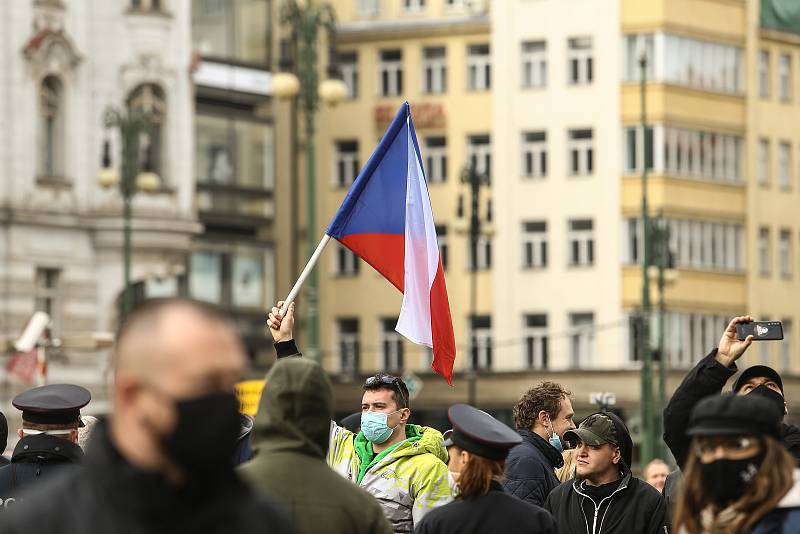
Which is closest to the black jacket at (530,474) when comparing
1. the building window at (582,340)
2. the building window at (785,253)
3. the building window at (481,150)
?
the building window at (582,340)

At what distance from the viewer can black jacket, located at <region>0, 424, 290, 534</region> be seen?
194 inches

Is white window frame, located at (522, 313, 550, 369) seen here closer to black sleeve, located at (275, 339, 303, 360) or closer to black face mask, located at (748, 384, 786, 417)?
black face mask, located at (748, 384, 786, 417)

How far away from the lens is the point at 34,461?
32.5ft

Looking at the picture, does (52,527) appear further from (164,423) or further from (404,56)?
(404,56)

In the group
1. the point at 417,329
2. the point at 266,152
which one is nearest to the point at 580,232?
the point at 266,152

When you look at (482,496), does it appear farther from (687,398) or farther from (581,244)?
(581,244)

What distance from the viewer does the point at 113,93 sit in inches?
2199

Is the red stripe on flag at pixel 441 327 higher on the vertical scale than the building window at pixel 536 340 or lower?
higher

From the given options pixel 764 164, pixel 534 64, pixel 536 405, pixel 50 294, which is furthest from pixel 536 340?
pixel 536 405

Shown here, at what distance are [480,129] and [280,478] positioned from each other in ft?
202

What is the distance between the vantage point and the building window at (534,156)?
67750mm

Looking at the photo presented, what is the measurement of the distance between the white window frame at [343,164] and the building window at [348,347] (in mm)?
4132

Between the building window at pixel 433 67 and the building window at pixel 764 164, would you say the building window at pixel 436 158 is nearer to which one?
the building window at pixel 433 67

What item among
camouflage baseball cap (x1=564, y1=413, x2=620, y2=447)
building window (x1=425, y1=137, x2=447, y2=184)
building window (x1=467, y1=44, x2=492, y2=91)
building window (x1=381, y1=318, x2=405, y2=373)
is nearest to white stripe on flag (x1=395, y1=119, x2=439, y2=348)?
camouflage baseball cap (x1=564, y1=413, x2=620, y2=447)
